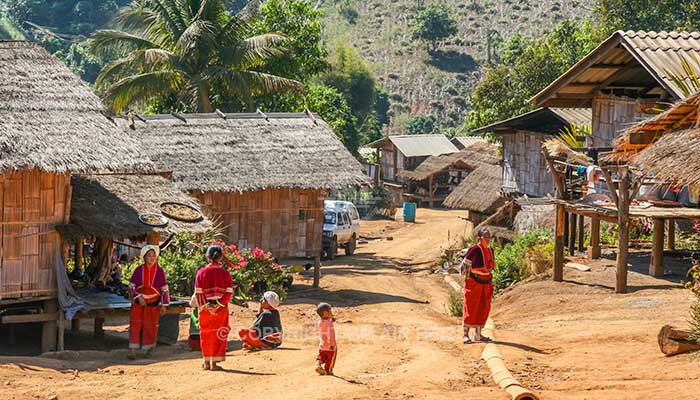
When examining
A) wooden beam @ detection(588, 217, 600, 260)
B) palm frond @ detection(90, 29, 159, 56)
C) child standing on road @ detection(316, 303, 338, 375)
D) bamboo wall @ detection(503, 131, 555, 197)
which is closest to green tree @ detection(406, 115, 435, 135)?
bamboo wall @ detection(503, 131, 555, 197)

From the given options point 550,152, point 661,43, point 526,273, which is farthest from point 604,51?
point 526,273

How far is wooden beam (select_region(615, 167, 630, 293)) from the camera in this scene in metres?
18.8

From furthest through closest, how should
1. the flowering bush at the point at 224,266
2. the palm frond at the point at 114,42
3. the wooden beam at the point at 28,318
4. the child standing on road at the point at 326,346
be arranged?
the palm frond at the point at 114,42, the flowering bush at the point at 224,266, the wooden beam at the point at 28,318, the child standing on road at the point at 326,346

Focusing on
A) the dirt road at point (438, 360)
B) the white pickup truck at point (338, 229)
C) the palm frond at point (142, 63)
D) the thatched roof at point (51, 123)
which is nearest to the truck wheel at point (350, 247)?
the white pickup truck at point (338, 229)

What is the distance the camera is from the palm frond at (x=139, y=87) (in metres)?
32.2

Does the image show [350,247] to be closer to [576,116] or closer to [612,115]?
[576,116]

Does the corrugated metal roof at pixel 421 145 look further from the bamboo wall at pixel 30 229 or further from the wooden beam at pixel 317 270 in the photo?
the bamboo wall at pixel 30 229

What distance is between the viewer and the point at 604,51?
24.2 meters

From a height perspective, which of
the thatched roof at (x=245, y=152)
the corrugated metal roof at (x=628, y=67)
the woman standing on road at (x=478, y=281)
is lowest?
the woman standing on road at (x=478, y=281)

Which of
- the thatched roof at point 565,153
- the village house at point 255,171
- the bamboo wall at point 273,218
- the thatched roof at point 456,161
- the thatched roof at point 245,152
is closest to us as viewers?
the thatched roof at point 565,153

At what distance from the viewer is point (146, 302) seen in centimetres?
1525

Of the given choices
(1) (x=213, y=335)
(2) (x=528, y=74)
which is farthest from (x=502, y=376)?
(2) (x=528, y=74)

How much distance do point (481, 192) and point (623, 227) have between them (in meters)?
21.5

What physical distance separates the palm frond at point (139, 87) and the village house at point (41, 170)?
1463cm
